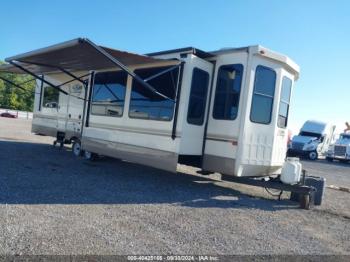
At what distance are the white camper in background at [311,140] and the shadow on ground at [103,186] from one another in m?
17.4

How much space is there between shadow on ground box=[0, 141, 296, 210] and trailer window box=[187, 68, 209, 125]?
5.27 ft

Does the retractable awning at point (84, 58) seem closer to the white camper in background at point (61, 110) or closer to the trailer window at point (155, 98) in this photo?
the trailer window at point (155, 98)

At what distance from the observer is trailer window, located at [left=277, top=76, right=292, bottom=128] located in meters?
9.21

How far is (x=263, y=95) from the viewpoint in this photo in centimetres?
879

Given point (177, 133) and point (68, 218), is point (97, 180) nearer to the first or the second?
point (177, 133)

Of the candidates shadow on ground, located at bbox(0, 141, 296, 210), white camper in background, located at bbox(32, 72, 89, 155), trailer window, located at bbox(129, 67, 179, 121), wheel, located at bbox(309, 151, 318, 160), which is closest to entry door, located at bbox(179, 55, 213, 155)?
trailer window, located at bbox(129, 67, 179, 121)

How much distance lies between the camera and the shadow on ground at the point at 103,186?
6934 millimetres

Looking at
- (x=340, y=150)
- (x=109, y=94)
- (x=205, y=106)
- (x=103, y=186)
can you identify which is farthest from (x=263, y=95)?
(x=340, y=150)

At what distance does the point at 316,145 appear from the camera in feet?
87.5

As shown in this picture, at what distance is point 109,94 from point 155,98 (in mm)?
2139

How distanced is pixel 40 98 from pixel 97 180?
8079 millimetres

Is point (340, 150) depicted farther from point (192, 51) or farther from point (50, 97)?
point (192, 51)

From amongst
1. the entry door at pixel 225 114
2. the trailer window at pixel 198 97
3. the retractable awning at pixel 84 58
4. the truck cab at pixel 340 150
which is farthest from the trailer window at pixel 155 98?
the truck cab at pixel 340 150

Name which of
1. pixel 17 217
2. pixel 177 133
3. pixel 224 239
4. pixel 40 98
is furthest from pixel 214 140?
pixel 40 98
